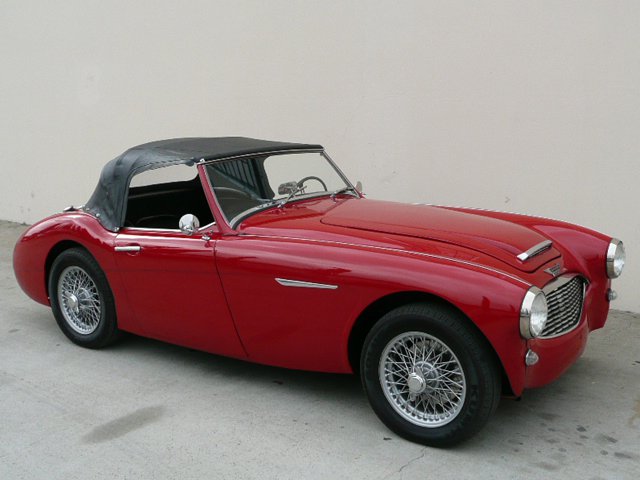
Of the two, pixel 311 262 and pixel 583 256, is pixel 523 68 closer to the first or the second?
pixel 583 256

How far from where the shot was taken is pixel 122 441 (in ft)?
11.7

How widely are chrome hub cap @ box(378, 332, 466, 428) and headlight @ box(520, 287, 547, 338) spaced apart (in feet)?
1.19

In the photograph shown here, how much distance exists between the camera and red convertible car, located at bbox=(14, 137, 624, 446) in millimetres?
3285

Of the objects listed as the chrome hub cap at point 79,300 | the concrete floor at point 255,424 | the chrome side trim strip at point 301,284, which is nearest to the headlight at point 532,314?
the concrete floor at point 255,424

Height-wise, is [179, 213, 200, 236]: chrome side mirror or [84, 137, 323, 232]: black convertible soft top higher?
[84, 137, 323, 232]: black convertible soft top

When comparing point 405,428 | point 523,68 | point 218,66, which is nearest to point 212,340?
point 405,428

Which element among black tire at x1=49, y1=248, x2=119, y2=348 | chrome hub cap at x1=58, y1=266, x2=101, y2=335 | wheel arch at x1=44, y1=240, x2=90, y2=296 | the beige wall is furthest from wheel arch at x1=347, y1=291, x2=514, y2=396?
the beige wall

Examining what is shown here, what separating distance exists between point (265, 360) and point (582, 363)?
2022 millimetres

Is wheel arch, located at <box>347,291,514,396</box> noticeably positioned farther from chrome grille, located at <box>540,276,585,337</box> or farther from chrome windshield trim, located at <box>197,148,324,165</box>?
chrome windshield trim, located at <box>197,148,324,165</box>

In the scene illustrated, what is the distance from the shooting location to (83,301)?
16.0 ft

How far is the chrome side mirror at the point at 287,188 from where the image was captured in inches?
178

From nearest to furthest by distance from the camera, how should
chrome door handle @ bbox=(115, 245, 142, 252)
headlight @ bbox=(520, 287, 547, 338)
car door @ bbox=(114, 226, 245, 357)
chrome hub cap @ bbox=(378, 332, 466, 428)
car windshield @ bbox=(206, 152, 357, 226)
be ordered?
headlight @ bbox=(520, 287, 547, 338), chrome hub cap @ bbox=(378, 332, 466, 428), car door @ bbox=(114, 226, 245, 357), car windshield @ bbox=(206, 152, 357, 226), chrome door handle @ bbox=(115, 245, 142, 252)

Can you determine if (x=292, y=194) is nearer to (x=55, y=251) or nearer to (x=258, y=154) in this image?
(x=258, y=154)

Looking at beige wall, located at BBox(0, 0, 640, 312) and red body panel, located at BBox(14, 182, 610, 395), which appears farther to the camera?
beige wall, located at BBox(0, 0, 640, 312)
